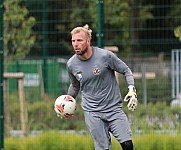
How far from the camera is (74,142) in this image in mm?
11570

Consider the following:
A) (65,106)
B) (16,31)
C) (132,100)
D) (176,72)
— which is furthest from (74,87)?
(176,72)

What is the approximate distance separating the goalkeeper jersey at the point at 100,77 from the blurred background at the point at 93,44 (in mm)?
2482

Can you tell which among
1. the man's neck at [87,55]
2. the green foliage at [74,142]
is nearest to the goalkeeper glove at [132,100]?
the man's neck at [87,55]

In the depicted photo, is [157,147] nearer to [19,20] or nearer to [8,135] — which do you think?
[8,135]

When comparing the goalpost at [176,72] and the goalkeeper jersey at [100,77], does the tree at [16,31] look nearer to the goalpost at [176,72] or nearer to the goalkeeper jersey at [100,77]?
the goalpost at [176,72]

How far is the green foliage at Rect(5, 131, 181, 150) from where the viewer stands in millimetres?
11242

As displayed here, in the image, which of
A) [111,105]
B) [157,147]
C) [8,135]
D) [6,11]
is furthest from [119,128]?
[6,11]

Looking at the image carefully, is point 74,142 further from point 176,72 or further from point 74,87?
point 176,72

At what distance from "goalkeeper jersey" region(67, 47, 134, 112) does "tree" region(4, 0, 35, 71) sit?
4705 millimetres

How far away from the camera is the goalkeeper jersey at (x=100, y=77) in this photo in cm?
861

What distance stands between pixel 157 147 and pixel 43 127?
2.36 m

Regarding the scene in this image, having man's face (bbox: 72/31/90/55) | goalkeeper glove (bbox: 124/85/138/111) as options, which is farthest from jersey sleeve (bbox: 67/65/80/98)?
goalkeeper glove (bbox: 124/85/138/111)

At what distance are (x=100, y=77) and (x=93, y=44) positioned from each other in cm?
444

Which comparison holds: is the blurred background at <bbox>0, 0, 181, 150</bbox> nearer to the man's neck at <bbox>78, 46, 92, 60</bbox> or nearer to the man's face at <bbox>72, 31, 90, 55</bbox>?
the man's neck at <bbox>78, 46, 92, 60</bbox>
